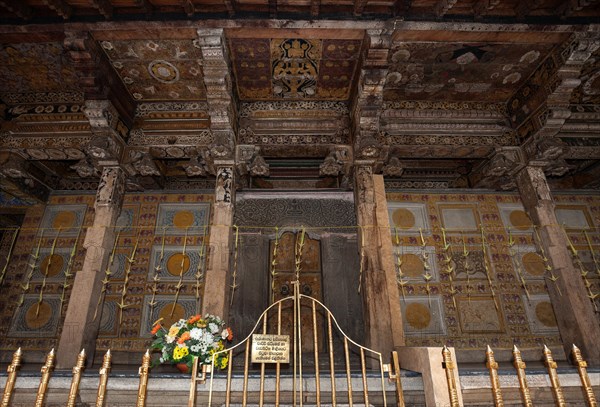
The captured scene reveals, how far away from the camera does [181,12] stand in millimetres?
4887

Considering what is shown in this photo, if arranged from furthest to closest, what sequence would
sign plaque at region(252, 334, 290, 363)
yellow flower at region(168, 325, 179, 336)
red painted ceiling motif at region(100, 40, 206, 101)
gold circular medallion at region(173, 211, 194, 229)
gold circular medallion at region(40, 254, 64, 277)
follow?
gold circular medallion at region(173, 211, 194, 229)
gold circular medallion at region(40, 254, 64, 277)
red painted ceiling motif at region(100, 40, 206, 101)
yellow flower at region(168, 325, 179, 336)
sign plaque at region(252, 334, 290, 363)

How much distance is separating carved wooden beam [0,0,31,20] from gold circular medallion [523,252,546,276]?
32.2ft

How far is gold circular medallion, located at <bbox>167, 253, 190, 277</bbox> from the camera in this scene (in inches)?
285

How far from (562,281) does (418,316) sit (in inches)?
101

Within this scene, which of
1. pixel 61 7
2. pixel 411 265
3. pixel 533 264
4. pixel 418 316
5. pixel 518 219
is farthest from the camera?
pixel 518 219

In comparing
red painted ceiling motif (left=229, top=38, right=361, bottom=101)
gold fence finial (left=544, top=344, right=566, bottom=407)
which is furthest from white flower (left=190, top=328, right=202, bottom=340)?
red painted ceiling motif (left=229, top=38, right=361, bottom=101)

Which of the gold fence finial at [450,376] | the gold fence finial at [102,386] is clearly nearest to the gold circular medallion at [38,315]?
the gold fence finial at [102,386]

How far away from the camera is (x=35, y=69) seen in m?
5.67

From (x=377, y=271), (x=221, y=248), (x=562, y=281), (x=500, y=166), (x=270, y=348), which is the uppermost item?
(x=500, y=166)

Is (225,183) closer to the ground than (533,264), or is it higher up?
higher up

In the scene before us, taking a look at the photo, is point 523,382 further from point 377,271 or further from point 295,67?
point 295,67

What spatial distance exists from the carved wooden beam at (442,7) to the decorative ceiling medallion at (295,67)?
1.71 metres

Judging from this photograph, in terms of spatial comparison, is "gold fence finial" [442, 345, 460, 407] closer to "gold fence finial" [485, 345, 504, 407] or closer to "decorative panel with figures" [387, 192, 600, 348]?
"gold fence finial" [485, 345, 504, 407]

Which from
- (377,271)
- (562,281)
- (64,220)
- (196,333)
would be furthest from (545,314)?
(64,220)
